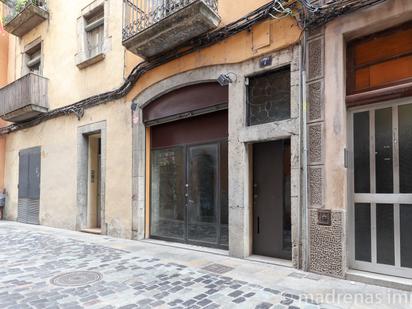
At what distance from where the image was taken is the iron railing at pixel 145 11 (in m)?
6.07

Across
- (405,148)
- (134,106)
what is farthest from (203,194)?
(405,148)

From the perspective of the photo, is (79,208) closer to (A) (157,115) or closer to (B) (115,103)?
(B) (115,103)

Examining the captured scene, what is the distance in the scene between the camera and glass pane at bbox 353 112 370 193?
4.50m

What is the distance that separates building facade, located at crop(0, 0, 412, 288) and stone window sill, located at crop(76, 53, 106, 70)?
66 millimetres

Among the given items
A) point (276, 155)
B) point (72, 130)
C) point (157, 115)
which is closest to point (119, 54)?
point (157, 115)

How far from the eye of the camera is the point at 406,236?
13.5 feet

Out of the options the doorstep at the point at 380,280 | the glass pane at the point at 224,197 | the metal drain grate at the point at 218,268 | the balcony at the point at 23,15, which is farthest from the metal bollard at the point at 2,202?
the doorstep at the point at 380,280

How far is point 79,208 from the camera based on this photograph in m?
9.01

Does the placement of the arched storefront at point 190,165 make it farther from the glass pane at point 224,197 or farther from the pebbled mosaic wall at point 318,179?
the pebbled mosaic wall at point 318,179

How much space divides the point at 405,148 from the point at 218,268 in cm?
330

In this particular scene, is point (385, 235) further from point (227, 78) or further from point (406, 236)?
point (227, 78)

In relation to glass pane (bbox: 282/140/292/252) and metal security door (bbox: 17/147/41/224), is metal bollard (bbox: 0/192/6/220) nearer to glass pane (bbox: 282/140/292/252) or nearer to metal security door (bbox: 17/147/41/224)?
metal security door (bbox: 17/147/41/224)

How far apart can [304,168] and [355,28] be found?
2178 mm

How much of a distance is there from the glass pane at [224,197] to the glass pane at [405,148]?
9.87 feet
